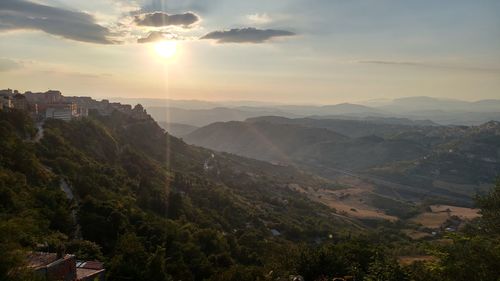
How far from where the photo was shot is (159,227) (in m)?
37.2

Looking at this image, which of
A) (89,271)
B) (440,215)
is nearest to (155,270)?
(89,271)

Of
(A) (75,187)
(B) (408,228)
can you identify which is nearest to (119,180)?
(A) (75,187)

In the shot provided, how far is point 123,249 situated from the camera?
26.1m

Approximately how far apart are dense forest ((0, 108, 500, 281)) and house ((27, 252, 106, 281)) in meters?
1.05

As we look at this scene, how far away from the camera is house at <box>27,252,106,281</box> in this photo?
18.3 meters

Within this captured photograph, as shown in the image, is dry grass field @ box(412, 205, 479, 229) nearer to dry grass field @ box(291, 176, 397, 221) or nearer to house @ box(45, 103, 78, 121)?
dry grass field @ box(291, 176, 397, 221)

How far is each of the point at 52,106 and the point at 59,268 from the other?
66.9 metres

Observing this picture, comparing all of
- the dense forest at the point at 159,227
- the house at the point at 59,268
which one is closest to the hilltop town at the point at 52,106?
the dense forest at the point at 159,227

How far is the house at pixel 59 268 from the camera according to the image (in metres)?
18.3

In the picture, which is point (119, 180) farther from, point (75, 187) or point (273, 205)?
point (273, 205)

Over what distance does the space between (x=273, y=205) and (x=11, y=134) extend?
53404 millimetres

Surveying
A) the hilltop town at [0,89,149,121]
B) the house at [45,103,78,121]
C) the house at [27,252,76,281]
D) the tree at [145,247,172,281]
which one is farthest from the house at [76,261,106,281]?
the house at [45,103,78,121]

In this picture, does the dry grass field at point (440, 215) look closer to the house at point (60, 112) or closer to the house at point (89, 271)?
the house at point (60, 112)

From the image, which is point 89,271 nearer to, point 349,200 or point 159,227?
point 159,227
